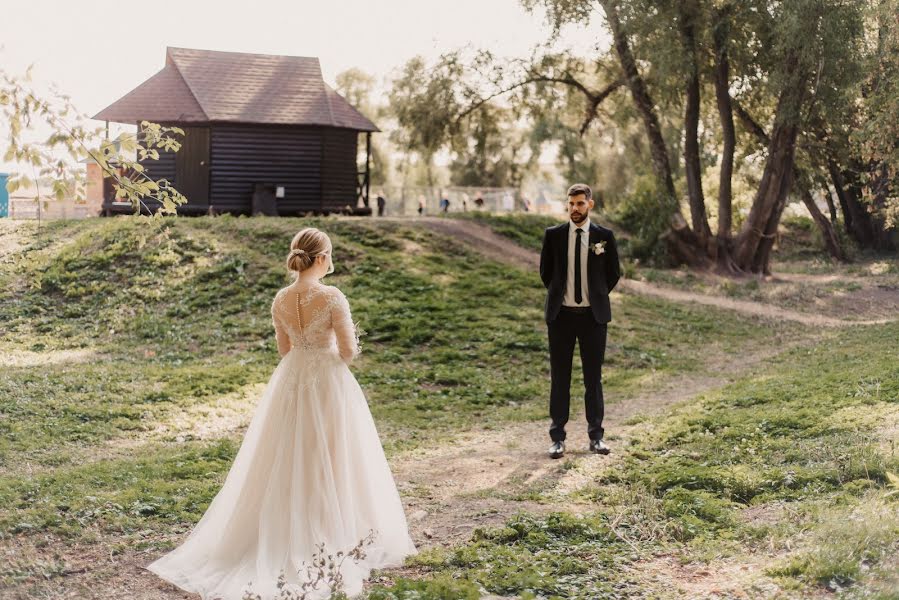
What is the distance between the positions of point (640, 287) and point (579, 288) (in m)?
14.6

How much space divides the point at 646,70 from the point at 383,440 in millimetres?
A: 20030

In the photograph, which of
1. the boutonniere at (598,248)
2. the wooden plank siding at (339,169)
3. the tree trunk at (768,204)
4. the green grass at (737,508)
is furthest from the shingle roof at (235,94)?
the boutonniere at (598,248)

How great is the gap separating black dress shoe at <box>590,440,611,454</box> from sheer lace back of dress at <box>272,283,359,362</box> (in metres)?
3.46

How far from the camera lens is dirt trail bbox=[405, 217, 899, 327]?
806 inches

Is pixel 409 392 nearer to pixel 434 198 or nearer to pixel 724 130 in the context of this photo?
pixel 724 130

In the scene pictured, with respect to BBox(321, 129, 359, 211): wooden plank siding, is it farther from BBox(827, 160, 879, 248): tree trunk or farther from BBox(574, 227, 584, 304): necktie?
BBox(574, 227, 584, 304): necktie

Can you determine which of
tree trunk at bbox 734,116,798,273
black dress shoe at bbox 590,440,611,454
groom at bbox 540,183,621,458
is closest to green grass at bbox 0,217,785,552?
black dress shoe at bbox 590,440,611,454

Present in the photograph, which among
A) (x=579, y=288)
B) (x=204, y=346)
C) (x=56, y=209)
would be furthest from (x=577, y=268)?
(x=56, y=209)

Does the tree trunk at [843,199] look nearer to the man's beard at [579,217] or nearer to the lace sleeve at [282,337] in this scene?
the man's beard at [579,217]

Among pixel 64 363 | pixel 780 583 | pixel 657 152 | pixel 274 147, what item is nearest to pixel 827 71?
pixel 657 152

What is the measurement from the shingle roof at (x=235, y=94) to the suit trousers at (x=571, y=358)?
20.8 m

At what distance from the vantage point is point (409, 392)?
1321cm

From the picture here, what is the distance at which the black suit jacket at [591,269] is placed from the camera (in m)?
8.59

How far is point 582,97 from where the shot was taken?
32.8m
